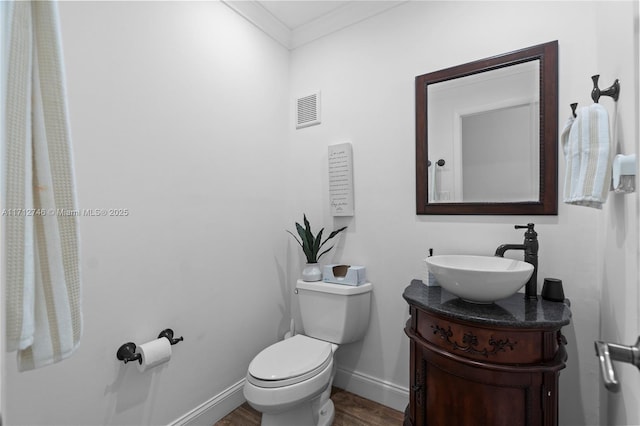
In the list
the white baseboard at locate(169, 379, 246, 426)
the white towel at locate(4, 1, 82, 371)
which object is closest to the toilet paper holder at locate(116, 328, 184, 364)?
the white baseboard at locate(169, 379, 246, 426)

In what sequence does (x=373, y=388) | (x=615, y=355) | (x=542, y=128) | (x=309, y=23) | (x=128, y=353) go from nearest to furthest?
(x=615, y=355) → (x=128, y=353) → (x=542, y=128) → (x=373, y=388) → (x=309, y=23)

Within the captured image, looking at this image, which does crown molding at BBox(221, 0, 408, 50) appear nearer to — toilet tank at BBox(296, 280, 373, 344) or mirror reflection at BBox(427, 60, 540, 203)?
mirror reflection at BBox(427, 60, 540, 203)

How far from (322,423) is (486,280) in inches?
45.6

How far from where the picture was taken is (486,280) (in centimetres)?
113

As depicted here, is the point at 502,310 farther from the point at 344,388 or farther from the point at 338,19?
the point at 338,19

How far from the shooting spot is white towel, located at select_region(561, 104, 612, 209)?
0.96 meters

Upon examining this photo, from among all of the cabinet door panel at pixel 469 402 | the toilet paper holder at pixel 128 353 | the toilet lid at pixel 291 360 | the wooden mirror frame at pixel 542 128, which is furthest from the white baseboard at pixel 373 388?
the toilet paper holder at pixel 128 353

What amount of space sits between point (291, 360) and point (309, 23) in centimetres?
217

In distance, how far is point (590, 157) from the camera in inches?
39.3

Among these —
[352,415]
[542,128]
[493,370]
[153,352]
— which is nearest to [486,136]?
[542,128]

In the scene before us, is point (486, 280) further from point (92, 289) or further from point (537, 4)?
point (92, 289)

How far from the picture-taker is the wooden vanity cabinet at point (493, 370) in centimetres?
107

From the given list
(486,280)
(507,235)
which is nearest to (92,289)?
(486,280)

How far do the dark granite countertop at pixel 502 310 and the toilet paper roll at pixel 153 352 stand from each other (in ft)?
3.65
